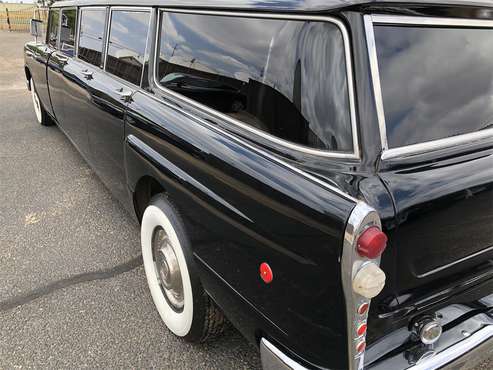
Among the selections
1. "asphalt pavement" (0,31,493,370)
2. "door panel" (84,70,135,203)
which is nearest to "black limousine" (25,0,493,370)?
"asphalt pavement" (0,31,493,370)

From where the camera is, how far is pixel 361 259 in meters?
1.31

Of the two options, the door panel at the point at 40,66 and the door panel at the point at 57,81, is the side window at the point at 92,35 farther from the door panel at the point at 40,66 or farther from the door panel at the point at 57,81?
the door panel at the point at 40,66

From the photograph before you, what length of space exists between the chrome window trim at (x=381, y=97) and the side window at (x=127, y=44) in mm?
1561

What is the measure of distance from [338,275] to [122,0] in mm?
2495

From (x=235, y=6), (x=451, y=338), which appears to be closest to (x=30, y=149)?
(x=235, y=6)

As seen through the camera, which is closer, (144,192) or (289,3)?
(289,3)

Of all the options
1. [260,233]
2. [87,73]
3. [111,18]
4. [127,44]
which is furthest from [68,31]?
[260,233]

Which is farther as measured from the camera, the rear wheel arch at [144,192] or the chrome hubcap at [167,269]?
the rear wheel arch at [144,192]

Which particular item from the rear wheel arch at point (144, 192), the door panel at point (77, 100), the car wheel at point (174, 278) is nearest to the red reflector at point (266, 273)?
the car wheel at point (174, 278)

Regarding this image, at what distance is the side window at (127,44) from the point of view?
8.57 ft

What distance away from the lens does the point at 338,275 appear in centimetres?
132

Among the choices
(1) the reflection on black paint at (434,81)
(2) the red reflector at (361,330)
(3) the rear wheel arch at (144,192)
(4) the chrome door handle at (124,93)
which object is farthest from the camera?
(4) the chrome door handle at (124,93)

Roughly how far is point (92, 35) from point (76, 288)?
2.08 meters

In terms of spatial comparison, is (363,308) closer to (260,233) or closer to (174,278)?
(260,233)
